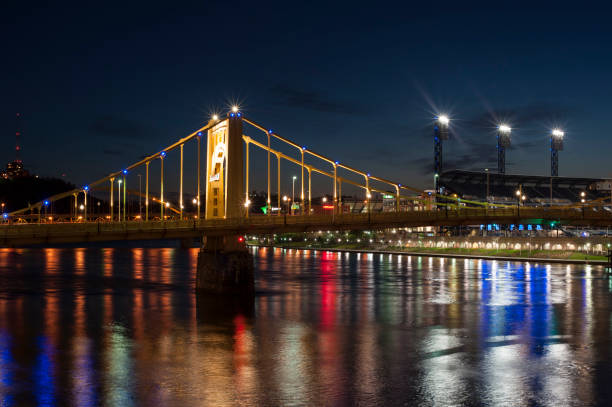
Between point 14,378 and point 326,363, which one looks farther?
point 326,363

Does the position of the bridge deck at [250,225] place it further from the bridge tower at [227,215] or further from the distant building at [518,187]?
the distant building at [518,187]

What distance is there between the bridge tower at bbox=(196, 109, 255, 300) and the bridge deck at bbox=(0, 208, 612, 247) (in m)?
1.73

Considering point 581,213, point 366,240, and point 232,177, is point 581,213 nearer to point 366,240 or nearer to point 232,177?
point 232,177

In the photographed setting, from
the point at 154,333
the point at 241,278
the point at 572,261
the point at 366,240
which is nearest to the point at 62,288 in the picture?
the point at 241,278

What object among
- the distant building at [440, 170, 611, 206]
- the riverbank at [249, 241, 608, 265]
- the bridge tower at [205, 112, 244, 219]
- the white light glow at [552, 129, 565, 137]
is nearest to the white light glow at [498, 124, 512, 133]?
the white light glow at [552, 129, 565, 137]

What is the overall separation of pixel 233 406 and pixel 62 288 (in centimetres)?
4774

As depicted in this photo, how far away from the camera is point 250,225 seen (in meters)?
50.6

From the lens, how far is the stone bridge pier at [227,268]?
51844 mm

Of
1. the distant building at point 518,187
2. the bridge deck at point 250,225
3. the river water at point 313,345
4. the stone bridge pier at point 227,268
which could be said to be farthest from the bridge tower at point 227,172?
the distant building at point 518,187

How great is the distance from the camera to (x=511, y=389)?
23.0 meters

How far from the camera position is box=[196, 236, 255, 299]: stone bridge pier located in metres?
51.8

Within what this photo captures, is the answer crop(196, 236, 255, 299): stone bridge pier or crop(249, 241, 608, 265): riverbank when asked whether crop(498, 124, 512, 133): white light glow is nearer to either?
crop(249, 241, 608, 265): riverbank

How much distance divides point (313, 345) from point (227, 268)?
2055 cm

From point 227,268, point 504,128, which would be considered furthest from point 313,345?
point 504,128
